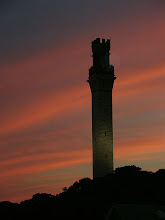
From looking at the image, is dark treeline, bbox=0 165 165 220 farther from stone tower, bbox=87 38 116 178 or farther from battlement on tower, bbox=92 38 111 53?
battlement on tower, bbox=92 38 111 53

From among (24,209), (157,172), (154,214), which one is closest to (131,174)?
(157,172)

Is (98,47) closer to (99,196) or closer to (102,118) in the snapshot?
(102,118)

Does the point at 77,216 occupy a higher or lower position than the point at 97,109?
lower

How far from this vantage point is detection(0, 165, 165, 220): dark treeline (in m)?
77.6

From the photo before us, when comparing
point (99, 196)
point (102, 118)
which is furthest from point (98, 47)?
Answer: point (99, 196)

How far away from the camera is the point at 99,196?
90.3 meters

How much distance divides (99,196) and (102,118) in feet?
74.7

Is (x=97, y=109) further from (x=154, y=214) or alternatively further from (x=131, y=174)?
(x=154, y=214)

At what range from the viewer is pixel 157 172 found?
10500 cm

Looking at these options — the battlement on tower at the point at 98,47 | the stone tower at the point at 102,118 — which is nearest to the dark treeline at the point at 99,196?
the stone tower at the point at 102,118

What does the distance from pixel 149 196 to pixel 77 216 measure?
1803 cm

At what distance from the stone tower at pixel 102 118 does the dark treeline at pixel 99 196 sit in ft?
10.2

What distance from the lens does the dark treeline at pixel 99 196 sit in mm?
77625

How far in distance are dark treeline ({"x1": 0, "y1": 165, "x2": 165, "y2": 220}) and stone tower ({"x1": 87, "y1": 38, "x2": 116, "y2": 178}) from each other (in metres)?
3.12
